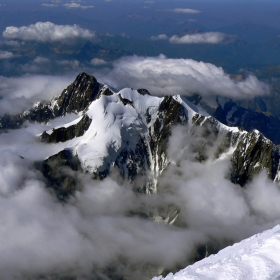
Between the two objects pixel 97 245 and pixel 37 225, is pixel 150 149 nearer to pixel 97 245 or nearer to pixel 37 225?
pixel 97 245

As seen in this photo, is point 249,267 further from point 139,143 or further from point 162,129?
point 162,129

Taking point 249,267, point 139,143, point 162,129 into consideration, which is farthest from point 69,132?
point 249,267

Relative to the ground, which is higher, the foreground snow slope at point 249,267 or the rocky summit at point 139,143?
the foreground snow slope at point 249,267

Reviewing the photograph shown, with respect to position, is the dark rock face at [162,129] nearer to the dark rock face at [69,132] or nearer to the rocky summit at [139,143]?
the rocky summit at [139,143]

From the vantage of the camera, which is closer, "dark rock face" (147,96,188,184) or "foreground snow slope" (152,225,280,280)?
"foreground snow slope" (152,225,280,280)

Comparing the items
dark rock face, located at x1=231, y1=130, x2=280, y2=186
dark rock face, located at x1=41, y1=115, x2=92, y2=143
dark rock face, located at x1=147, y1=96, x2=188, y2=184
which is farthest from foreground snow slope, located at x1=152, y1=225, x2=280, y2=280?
dark rock face, located at x1=147, y1=96, x2=188, y2=184

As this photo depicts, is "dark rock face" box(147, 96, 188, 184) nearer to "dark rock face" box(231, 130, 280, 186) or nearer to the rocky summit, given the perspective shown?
the rocky summit

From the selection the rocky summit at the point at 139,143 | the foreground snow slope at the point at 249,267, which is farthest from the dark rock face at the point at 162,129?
the foreground snow slope at the point at 249,267

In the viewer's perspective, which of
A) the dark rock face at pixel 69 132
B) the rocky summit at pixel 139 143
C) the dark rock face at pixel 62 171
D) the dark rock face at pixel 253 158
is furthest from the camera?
the dark rock face at pixel 69 132
